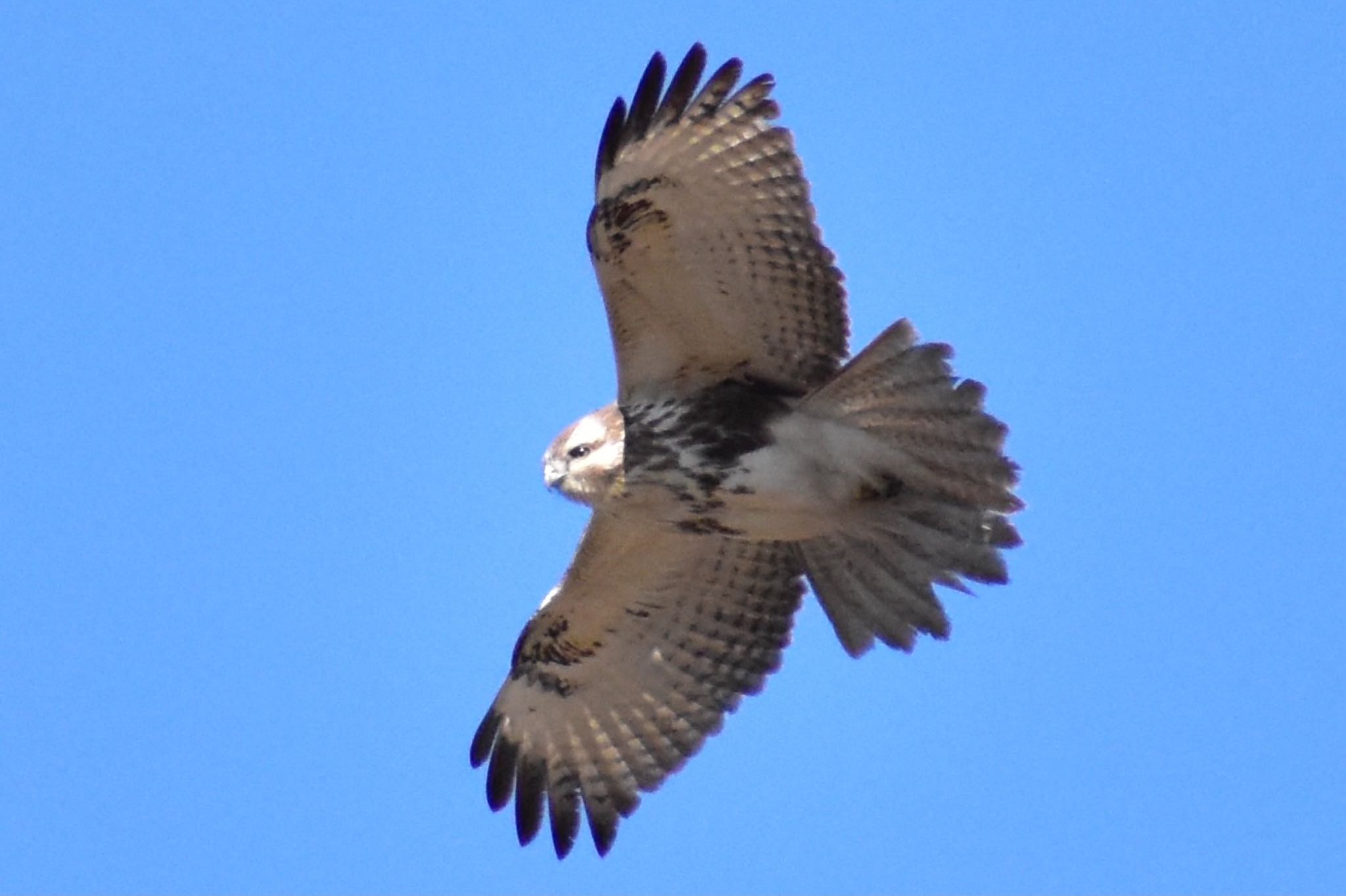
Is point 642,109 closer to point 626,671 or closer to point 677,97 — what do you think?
point 677,97

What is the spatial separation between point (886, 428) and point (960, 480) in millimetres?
338

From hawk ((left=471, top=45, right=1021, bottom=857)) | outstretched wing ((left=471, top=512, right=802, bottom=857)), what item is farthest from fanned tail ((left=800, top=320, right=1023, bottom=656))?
outstretched wing ((left=471, top=512, right=802, bottom=857))

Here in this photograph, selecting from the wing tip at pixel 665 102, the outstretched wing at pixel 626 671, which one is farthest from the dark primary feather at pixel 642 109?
the outstretched wing at pixel 626 671

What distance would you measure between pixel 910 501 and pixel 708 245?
4.13 feet

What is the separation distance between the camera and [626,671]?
32.8 ft

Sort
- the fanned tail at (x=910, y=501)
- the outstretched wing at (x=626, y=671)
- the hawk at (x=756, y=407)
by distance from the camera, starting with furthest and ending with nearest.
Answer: the outstretched wing at (x=626, y=671) < the hawk at (x=756, y=407) < the fanned tail at (x=910, y=501)

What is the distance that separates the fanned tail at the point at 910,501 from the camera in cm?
860

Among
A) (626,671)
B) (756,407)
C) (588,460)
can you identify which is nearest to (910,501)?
(756,407)

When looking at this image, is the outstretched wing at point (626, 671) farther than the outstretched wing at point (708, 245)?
Yes

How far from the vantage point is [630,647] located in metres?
9.98

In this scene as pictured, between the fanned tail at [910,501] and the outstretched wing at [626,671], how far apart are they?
1.73ft

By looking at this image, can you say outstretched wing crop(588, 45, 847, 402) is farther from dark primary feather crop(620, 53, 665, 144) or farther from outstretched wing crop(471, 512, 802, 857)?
outstretched wing crop(471, 512, 802, 857)

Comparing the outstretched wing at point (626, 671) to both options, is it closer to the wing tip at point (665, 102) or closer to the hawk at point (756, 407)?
the hawk at point (756, 407)

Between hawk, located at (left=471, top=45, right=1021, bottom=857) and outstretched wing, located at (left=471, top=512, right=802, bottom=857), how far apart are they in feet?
0.26
